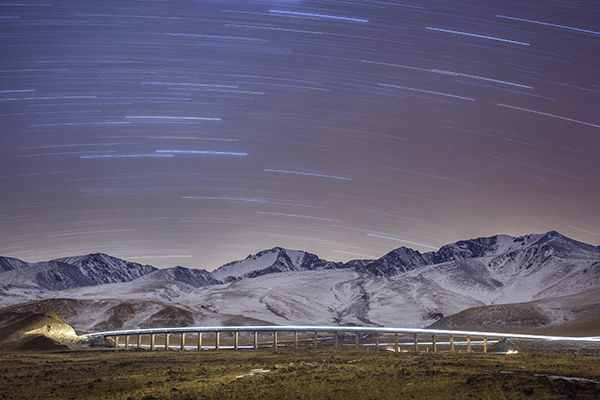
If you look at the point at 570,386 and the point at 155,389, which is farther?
the point at 155,389

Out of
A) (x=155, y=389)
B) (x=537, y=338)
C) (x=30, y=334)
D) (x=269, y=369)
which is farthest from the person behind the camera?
(x=30, y=334)

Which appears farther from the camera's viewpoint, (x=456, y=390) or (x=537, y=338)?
(x=537, y=338)

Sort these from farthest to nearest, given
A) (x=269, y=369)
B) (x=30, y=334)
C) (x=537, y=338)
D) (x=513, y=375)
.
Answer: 1. (x=30, y=334)
2. (x=537, y=338)
3. (x=269, y=369)
4. (x=513, y=375)

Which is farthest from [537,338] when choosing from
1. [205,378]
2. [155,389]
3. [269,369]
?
[155,389]

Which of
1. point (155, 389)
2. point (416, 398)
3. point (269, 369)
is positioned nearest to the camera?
point (416, 398)

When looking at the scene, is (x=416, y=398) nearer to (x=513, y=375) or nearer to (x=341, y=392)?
(x=341, y=392)

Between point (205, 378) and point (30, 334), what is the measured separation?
276 ft

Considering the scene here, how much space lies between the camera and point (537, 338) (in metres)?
115

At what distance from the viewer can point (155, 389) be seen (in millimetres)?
42844

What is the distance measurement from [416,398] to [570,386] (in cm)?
869

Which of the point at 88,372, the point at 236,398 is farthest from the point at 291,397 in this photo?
the point at 88,372

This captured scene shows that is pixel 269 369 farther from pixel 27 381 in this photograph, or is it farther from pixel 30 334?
pixel 30 334

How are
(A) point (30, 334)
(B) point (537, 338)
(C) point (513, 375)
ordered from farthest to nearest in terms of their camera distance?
(A) point (30, 334)
(B) point (537, 338)
(C) point (513, 375)

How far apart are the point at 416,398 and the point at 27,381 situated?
31.8 metres
